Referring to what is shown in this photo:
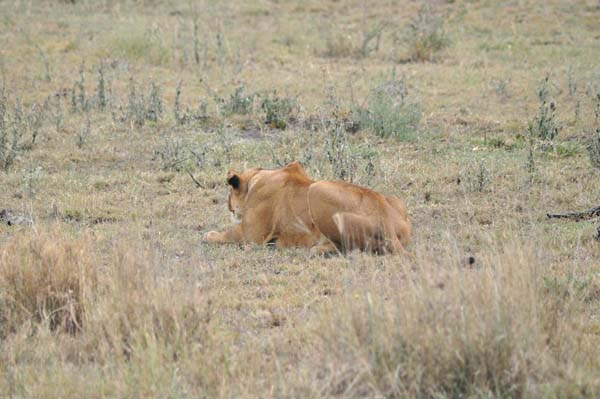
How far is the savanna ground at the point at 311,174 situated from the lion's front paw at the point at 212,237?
0.13 m

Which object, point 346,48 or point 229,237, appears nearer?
point 229,237

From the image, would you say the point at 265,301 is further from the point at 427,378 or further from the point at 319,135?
the point at 319,135

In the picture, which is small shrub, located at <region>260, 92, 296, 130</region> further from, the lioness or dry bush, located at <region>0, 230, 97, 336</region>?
dry bush, located at <region>0, 230, 97, 336</region>

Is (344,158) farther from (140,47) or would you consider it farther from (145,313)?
(140,47)

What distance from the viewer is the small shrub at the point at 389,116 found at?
11.9 metres

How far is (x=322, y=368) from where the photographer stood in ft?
16.9

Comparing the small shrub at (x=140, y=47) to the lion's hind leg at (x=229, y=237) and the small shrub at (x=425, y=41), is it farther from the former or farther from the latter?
the lion's hind leg at (x=229, y=237)

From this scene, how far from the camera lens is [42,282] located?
622 centimetres

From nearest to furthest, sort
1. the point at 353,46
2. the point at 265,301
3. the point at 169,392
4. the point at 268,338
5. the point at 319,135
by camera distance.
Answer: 1. the point at 169,392
2. the point at 268,338
3. the point at 265,301
4. the point at 319,135
5. the point at 353,46

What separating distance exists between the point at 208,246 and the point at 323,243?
3.04ft

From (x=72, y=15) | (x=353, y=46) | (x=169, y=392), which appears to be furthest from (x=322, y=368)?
(x=72, y=15)

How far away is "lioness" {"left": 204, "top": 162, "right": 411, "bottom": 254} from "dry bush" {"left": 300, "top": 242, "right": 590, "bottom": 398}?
2118mm

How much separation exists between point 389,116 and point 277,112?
4.90 ft

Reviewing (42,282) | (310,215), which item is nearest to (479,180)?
(310,215)
